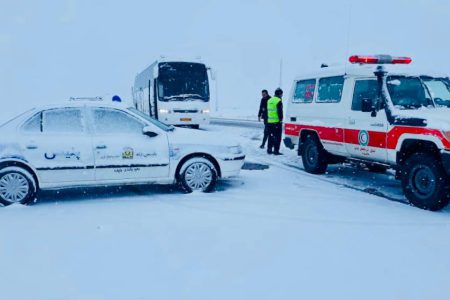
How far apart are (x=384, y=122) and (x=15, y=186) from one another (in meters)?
5.87

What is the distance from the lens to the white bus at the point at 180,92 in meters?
A: 17.5

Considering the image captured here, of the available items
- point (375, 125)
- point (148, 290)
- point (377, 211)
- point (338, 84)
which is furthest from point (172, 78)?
point (148, 290)

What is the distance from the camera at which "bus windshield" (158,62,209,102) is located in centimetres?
1745

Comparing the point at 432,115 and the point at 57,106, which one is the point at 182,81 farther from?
the point at 432,115

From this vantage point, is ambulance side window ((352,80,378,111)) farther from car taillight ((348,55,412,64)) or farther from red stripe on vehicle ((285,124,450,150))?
red stripe on vehicle ((285,124,450,150))

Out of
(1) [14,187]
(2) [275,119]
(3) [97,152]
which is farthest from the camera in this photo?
(2) [275,119]

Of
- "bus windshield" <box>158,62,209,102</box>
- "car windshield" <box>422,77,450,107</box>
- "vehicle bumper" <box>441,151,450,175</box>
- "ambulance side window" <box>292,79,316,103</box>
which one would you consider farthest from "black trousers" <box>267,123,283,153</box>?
"bus windshield" <box>158,62,209,102</box>

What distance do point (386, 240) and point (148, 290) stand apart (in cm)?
281

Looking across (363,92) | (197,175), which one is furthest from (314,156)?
(197,175)

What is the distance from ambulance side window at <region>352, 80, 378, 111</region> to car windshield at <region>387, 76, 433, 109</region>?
0.95 feet

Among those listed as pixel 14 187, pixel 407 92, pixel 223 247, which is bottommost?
pixel 223 247

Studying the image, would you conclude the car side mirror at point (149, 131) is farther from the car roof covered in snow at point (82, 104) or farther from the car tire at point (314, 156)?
the car tire at point (314, 156)

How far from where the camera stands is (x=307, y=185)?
7.89 metres

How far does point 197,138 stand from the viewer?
7.14m
